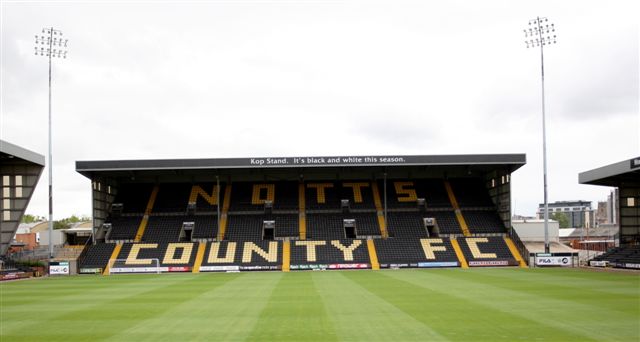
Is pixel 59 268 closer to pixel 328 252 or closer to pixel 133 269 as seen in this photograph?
pixel 133 269

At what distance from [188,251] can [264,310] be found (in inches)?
1030

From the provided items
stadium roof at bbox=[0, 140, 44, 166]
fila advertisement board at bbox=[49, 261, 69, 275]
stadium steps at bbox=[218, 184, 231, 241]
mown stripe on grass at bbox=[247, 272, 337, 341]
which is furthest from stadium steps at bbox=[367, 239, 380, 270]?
stadium roof at bbox=[0, 140, 44, 166]

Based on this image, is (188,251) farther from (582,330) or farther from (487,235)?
(582,330)

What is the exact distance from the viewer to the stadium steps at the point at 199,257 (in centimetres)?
4100

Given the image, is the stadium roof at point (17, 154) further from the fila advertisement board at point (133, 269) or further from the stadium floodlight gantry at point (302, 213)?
the fila advertisement board at point (133, 269)

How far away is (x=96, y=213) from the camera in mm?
46156

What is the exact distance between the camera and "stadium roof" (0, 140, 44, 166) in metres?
36.4

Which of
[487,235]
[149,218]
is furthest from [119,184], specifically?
[487,235]

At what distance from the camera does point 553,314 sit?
1658cm

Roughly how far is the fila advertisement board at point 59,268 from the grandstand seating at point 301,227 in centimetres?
136

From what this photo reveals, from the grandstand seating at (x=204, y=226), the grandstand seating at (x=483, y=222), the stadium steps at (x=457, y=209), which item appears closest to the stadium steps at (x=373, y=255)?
the stadium steps at (x=457, y=209)

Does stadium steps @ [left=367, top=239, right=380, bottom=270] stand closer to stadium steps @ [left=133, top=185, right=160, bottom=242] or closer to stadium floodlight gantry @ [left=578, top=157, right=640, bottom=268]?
stadium floodlight gantry @ [left=578, top=157, right=640, bottom=268]

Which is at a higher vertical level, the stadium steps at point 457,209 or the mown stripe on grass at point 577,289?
the stadium steps at point 457,209

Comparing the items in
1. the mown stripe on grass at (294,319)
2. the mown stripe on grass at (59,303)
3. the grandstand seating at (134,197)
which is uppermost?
the grandstand seating at (134,197)
